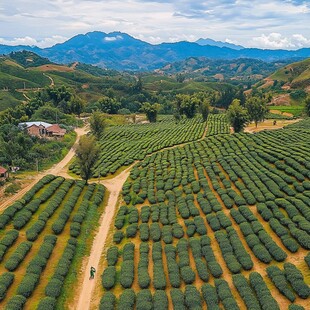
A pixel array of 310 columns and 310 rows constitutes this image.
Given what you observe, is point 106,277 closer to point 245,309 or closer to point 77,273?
point 77,273

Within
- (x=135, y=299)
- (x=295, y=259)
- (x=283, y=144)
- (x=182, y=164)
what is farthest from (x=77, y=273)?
(x=283, y=144)

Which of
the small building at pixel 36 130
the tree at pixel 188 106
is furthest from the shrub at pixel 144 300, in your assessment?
the tree at pixel 188 106

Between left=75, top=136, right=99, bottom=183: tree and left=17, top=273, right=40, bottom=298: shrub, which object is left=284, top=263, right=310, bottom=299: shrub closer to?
left=17, top=273, right=40, bottom=298: shrub

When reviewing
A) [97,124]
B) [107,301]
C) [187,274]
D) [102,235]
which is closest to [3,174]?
[102,235]

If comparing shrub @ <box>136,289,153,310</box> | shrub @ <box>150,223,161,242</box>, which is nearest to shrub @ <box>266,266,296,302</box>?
shrub @ <box>136,289,153,310</box>

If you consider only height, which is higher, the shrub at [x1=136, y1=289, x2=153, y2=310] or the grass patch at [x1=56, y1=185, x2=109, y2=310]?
the shrub at [x1=136, y1=289, x2=153, y2=310]

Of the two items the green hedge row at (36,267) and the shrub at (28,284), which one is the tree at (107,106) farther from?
the shrub at (28,284)
